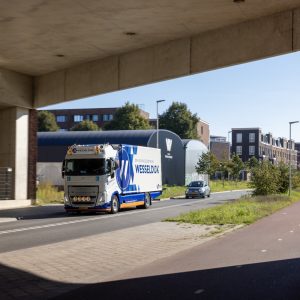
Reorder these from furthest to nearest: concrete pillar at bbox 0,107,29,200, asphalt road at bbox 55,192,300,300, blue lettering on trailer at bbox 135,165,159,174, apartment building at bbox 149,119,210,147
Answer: apartment building at bbox 149,119,210,147 → concrete pillar at bbox 0,107,29,200 → blue lettering on trailer at bbox 135,165,159,174 → asphalt road at bbox 55,192,300,300

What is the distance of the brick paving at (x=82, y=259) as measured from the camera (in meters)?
8.09

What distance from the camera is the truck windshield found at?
24.5m

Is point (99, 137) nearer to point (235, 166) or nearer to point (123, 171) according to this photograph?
point (235, 166)

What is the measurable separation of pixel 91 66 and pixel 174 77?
6.10 m

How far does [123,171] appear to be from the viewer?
26266 millimetres

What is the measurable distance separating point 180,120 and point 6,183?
69559 millimetres

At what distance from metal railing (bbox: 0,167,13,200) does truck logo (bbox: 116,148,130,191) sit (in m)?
6.70

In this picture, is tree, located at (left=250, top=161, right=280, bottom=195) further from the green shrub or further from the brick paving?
the brick paving

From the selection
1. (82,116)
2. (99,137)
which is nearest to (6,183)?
(99,137)

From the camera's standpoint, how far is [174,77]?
65.8 feet

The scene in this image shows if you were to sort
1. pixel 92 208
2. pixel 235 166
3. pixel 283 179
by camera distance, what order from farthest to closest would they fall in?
pixel 235 166, pixel 283 179, pixel 92 208

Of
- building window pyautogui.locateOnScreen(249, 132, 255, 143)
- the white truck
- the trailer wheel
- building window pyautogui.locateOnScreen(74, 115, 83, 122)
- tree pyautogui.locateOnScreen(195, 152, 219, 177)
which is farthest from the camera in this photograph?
building window pyautogui.locateOnScreen(249, 132, 255, 143)

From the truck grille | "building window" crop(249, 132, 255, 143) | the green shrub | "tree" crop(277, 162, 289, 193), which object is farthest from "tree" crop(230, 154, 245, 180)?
the truck grille

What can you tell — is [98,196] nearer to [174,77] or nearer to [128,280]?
[174,77]
